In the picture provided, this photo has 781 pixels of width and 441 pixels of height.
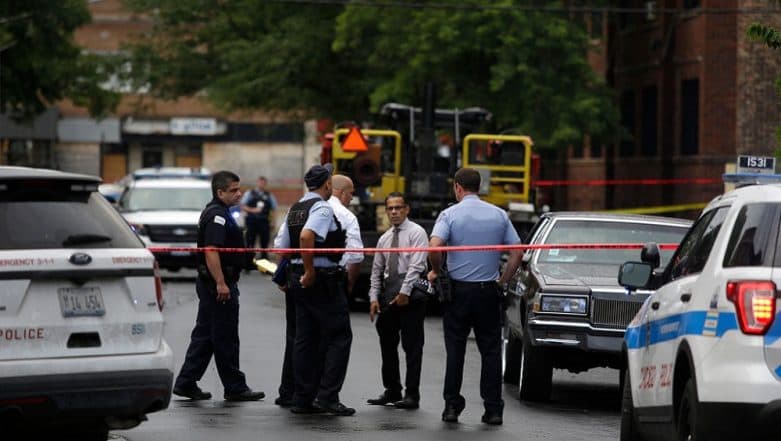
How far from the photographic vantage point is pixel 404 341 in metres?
13.5

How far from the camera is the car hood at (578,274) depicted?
1370cm

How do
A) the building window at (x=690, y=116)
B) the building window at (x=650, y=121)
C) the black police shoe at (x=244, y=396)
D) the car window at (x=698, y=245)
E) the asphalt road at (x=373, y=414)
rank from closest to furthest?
the car window at (x=698, y=245) → the asphalt road at (x=373, y=414) → the black police shoe at (x=244, y=396) → the building window at (x=690, y=116) → the building window at (x=650, y=121)

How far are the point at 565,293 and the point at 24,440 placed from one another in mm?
4446

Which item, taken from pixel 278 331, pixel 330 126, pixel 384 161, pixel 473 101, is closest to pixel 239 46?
pixel 330 126

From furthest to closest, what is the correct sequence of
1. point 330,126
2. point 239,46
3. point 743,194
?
point 330,126
point 239,46
point 743,194

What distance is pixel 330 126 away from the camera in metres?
45.8

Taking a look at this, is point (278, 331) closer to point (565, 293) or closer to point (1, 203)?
point (565, 293)

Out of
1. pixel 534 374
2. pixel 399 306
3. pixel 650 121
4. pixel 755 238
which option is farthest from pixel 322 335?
pixel 650 121

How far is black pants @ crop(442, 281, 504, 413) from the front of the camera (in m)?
12.4

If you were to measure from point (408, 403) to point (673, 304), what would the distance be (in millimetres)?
4602

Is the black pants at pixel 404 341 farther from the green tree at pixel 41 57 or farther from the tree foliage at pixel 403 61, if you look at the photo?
the green tree at pixel 41 57

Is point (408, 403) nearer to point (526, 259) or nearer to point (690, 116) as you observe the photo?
point (526, 259)

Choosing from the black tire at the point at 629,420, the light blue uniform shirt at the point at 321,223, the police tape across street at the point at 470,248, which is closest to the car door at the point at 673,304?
the black tire at the point at 629,420

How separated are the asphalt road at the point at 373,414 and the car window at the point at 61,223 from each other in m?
2.10
